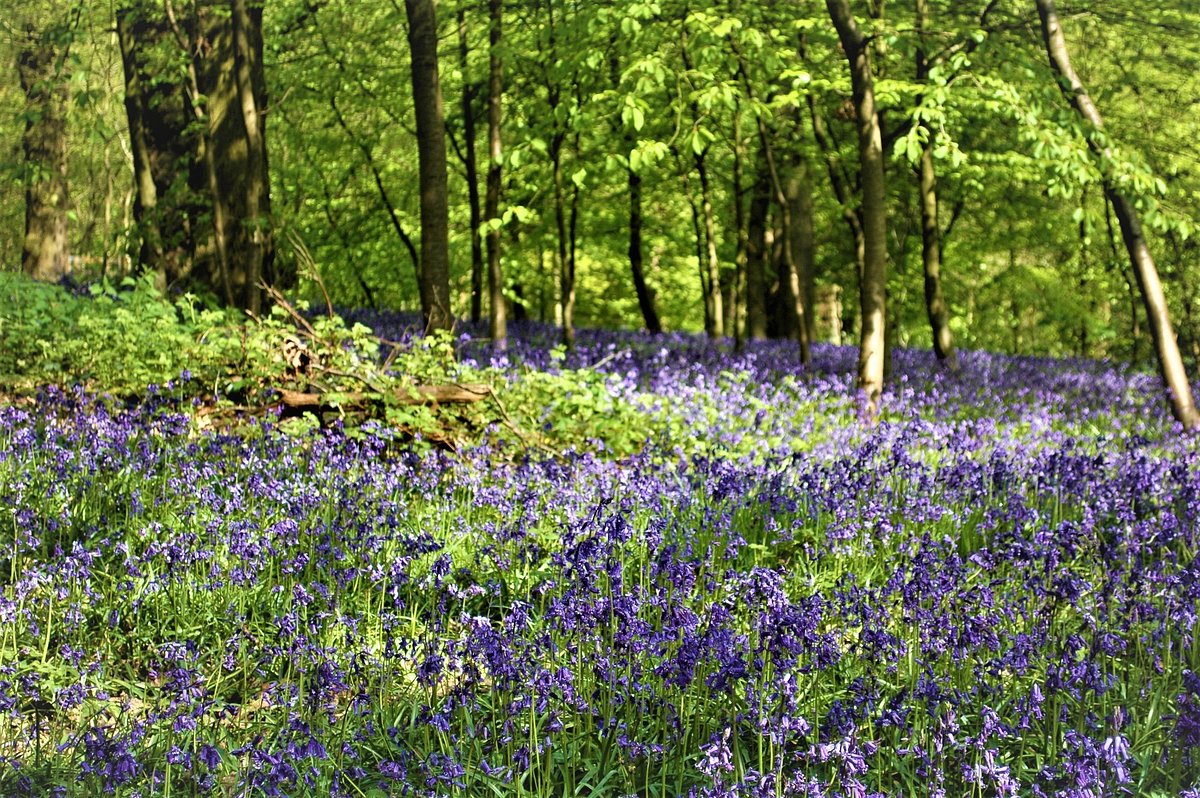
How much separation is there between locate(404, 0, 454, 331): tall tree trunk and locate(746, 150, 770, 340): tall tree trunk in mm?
10185

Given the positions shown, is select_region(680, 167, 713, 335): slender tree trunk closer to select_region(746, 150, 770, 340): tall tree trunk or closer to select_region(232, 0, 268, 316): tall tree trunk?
select_region(746, 150, 770, 340): tall tree trunk

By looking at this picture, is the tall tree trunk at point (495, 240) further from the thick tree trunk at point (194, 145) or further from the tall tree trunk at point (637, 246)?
the tall tree trunk at point (637, 246)

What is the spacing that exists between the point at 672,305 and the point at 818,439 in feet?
88.7

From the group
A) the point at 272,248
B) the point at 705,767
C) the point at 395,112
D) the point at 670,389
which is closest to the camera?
the point at 705,767

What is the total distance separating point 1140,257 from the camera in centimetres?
1048

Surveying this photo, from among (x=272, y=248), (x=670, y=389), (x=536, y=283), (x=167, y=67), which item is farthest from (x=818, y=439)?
(x=536, y=283)

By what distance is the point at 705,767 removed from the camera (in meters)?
2.57

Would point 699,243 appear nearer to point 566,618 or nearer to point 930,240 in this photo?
point 930,240

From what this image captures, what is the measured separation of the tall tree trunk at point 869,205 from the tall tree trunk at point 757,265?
28.6 feet

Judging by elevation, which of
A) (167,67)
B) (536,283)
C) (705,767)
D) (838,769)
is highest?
(167,67)

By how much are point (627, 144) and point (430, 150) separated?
671 centimetres

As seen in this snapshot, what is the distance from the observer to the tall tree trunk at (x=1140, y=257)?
10.1 meters

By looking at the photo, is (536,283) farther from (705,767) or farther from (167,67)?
(705,767)

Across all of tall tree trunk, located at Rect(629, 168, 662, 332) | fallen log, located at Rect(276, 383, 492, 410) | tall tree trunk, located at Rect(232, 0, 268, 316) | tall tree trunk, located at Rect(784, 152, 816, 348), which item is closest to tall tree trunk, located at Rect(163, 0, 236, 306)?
tall tree trunk, located at Rect(232, 0, 268, 316)
